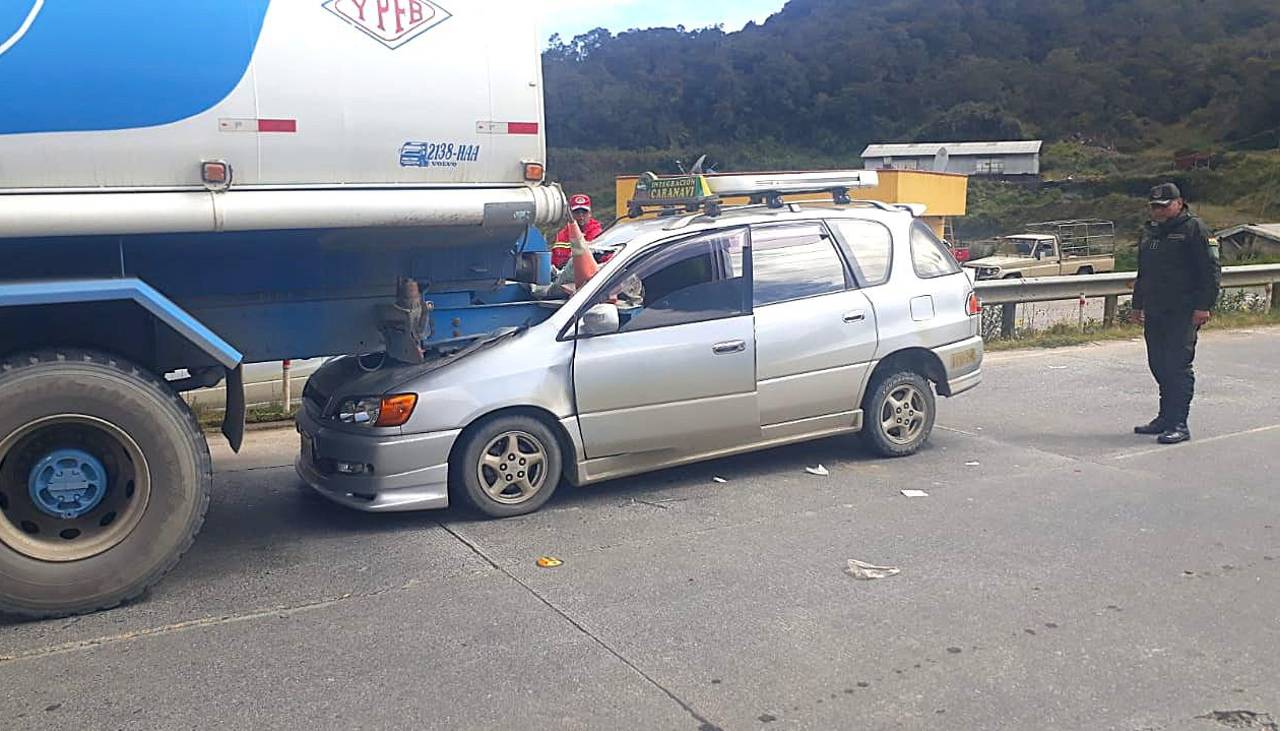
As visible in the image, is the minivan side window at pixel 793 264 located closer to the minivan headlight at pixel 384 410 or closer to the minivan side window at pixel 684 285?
the minivan side window at pixel 684 285

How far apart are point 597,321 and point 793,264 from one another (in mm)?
1477

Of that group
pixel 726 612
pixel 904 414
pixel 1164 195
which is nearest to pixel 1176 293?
pixel 1164 195

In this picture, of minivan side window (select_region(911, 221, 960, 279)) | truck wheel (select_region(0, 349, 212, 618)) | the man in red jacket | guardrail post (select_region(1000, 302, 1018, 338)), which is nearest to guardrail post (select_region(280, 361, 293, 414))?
the man in red jacket

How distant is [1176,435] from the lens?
793 centimetres

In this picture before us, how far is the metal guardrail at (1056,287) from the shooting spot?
513 inches

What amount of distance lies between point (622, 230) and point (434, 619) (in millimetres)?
3509

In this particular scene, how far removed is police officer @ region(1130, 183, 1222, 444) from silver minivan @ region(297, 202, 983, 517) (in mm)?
1356

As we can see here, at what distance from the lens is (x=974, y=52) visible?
96.5 m

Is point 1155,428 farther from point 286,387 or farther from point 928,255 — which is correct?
point 286,387

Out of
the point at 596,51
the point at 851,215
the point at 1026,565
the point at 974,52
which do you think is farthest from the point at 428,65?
the point at 974,52

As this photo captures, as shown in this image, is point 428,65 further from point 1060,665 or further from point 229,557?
point 1060,665

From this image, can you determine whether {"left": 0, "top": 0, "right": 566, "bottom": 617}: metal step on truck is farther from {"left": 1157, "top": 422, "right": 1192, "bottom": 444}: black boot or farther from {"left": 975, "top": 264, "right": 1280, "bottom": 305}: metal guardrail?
{"left": 975, "top": 264, "right": 1280, "bottom": 305}: metal guardrail

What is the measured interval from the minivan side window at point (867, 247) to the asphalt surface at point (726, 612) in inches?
49.0

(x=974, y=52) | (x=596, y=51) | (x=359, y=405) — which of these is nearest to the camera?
(x=359, y=405)
